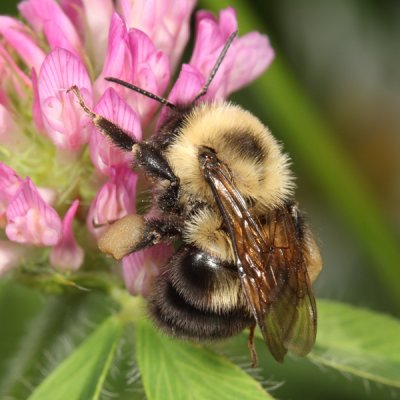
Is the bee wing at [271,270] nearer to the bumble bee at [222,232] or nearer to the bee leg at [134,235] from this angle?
the bumble bee at [222,232]

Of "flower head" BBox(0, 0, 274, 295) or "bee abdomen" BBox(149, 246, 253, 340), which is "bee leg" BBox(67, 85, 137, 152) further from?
"bee abdomen" BBox(149, 246, 253, 340)

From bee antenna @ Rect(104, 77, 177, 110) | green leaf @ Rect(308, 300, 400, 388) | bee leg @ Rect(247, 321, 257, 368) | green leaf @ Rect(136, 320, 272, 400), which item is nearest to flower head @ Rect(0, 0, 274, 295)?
Answer: bee antenna @ Rect(104, 77, 177, 110)

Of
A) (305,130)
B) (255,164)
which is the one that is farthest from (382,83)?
(255,164)

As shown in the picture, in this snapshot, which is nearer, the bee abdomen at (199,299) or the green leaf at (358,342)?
the bee abdomen at (199,299)

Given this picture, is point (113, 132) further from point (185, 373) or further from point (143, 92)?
point (185, 373)

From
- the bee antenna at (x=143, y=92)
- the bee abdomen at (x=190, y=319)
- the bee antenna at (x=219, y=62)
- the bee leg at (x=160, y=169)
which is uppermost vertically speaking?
the bee antenna at (x=219, y=62)

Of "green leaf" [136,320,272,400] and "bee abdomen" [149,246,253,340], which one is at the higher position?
"bee abdomen" [149,246,253,340]

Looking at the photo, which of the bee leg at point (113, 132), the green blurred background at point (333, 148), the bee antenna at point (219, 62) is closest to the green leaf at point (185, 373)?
the green blurred background at point (333, 148)
